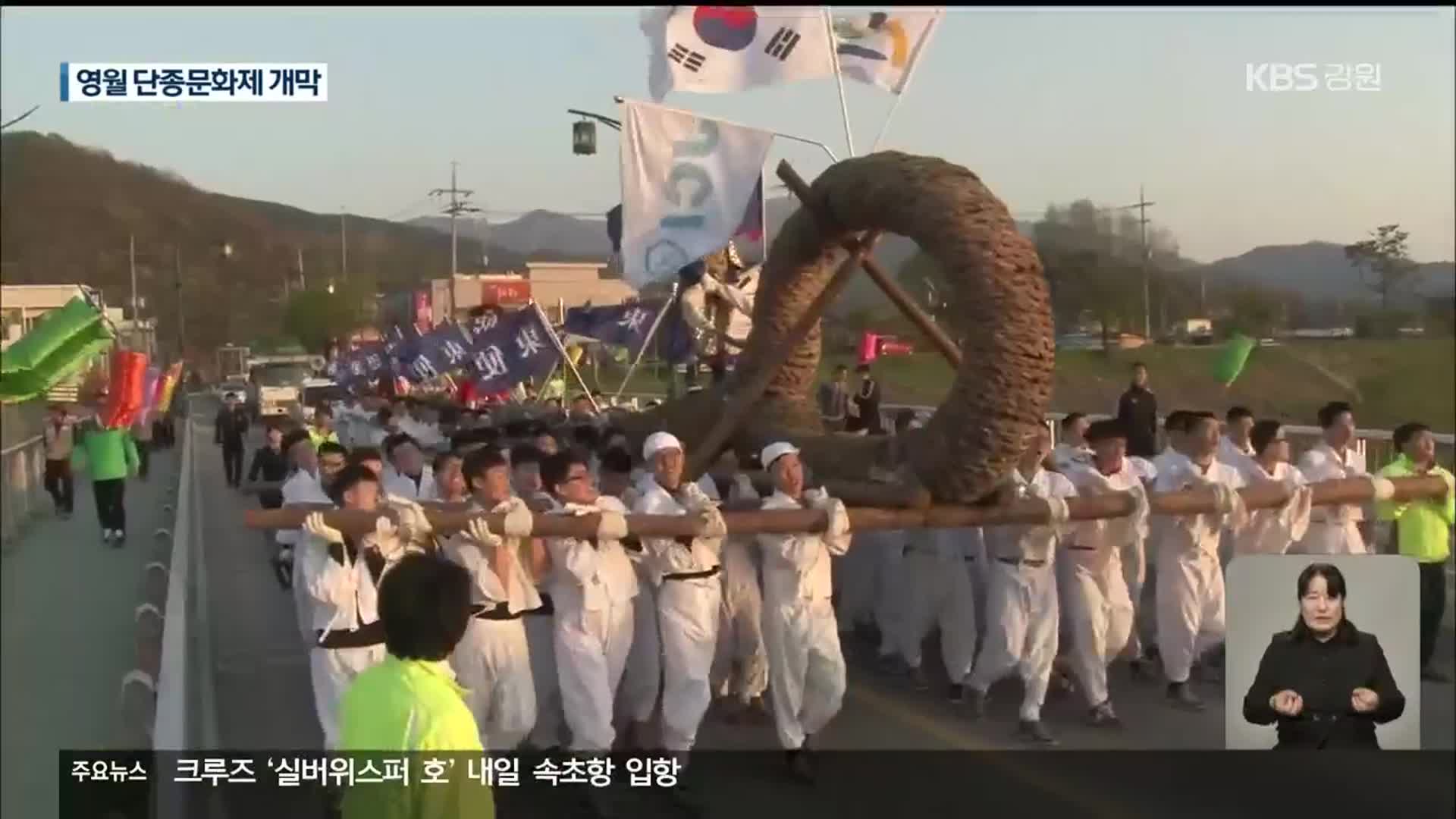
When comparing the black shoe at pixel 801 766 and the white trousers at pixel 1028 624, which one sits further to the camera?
the white trousers at pixel 1028 624

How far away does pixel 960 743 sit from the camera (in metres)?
6.12

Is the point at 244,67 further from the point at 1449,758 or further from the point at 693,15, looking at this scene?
→ the point at 1449,758

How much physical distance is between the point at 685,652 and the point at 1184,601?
2.75 m

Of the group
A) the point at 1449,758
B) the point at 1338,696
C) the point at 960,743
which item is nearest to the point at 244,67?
the point at 960,743

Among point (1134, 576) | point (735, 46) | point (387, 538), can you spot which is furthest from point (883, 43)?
point (387, 538)

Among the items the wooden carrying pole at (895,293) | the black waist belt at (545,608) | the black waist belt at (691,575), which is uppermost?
the wooden carrying pole at (895,293)

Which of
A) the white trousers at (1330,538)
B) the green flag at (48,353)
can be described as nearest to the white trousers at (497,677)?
the green flag at (48,353)

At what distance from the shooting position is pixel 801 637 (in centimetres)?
554

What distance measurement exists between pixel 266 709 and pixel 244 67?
3360mm

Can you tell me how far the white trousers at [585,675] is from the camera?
17.5 feet

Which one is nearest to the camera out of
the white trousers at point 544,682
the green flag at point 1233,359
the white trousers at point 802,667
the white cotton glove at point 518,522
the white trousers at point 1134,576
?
the white cotton glove at point 518,522

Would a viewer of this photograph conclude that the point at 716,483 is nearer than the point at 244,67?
No

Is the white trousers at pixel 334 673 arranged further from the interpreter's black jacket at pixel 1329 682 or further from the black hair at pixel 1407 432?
the black hair at pixel 1407 432

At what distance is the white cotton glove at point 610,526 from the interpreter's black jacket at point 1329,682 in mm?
2337
